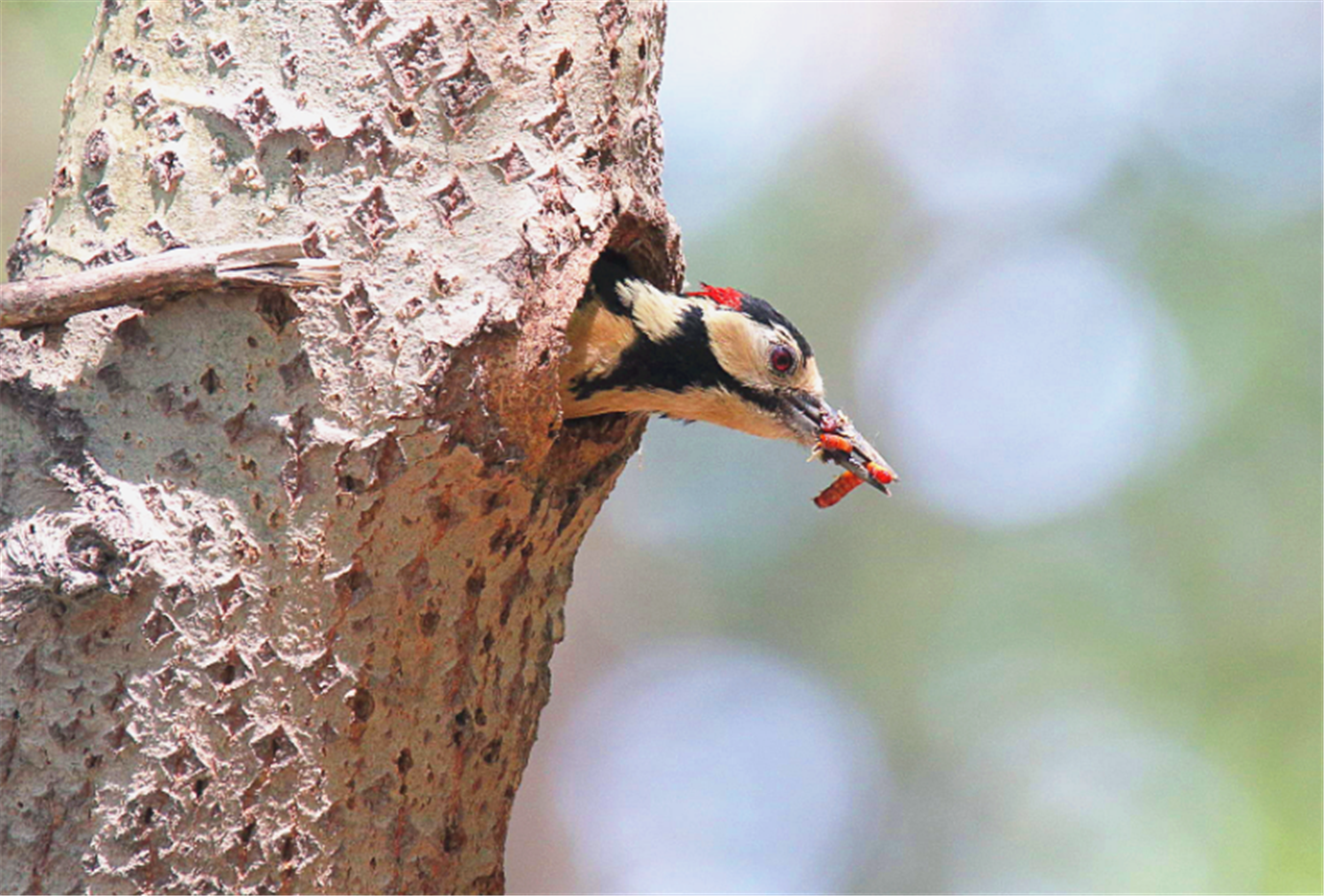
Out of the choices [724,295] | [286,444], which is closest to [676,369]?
[724,295]

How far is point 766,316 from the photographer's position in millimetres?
2703

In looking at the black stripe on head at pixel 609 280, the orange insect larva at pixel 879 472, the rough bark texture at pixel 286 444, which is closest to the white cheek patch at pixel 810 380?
the orange insect larva at pixel 879 472

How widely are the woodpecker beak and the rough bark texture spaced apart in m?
0.76

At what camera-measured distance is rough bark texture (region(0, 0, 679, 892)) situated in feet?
6.17

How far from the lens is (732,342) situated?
267 cm

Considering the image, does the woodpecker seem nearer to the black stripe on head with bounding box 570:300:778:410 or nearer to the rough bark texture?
the black stripe on head with bounding box 570:300:778:410

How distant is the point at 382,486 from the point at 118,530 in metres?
0.40

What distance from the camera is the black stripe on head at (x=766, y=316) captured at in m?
2.70

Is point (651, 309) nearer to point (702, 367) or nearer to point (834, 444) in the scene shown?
point (702, 367)

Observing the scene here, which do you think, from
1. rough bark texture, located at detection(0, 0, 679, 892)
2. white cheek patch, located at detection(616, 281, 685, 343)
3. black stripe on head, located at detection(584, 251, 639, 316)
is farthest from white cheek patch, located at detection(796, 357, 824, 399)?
rough bark texture, located at detection(0, 0, 679, 892)

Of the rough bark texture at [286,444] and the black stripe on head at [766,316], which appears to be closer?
the rough bark texture at [286,444]

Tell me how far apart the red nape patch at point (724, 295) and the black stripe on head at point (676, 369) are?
7 centimetres

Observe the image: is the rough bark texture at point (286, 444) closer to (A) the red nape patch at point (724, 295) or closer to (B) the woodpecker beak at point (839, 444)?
(A) the red nape patch at point (724, 295)

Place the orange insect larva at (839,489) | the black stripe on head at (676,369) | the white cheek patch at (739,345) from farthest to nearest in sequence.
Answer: the orange insect larva at (839,489)
the white cheek patch at (739,345)
the black stripe on head at (676,369)
